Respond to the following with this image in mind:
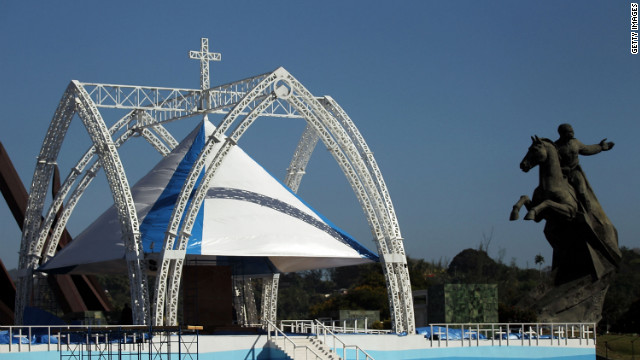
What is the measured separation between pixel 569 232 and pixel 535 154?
12.0ft

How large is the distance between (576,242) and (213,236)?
1546cm

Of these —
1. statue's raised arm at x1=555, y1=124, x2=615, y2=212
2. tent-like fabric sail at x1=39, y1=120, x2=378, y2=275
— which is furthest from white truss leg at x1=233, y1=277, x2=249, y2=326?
statue's raised arm at x1=555, y1=124, x2=615, y2=212

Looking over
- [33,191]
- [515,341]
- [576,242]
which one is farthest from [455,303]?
[33,191]

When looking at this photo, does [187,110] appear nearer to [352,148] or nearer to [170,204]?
[170,204]

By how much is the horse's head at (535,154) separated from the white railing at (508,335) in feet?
22.5

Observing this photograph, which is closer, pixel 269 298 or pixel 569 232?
pixel 569 232

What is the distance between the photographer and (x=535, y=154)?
4209cm

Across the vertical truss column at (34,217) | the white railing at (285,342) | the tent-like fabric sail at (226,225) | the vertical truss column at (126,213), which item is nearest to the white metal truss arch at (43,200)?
the vertical truss column at (34,217)

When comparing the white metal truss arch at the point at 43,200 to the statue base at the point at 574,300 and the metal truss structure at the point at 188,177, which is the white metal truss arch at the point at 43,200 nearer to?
the metal truss structure at the point at 188,177

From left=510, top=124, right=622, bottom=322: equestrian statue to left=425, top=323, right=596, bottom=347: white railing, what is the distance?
0.69m

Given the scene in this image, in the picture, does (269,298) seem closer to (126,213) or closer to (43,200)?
(43,200)

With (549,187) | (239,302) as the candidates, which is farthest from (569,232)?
(239,302)

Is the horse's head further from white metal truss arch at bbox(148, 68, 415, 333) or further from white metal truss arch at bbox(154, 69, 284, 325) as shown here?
white metal truss arch at bbox(154, 69, 284, 325)

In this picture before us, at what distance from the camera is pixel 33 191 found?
154ft
